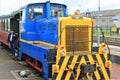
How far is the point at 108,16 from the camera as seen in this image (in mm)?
72562

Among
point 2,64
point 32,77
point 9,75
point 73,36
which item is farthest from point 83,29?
point 2,64

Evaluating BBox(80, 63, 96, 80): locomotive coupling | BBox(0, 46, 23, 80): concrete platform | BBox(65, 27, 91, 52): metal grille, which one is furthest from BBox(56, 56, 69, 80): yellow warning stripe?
BBox(0, 46, 23, 80): concrete platform

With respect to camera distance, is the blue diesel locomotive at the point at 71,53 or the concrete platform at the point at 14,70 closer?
the blue diesel locomotive at the point at 71,53

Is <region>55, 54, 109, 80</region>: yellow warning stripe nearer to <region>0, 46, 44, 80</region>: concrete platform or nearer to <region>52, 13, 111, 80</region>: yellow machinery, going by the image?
<region>52, 13, 111, 80</region>: yellow machinery

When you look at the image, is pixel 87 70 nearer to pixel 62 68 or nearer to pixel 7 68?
pixel 62 68

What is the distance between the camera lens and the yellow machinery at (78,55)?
9328 millimetres

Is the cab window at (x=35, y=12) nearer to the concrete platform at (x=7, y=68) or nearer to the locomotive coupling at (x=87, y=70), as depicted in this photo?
the concrete platform at (x=7, y=68)

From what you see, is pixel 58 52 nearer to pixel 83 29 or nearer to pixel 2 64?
pixel 83 29

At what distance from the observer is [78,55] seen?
31.3 feet

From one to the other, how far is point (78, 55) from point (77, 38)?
73cm

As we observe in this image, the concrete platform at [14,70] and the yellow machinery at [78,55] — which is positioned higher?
the yellow machinery at [78,55]

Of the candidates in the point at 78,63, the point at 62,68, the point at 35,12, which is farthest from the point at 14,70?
the point at 78,63

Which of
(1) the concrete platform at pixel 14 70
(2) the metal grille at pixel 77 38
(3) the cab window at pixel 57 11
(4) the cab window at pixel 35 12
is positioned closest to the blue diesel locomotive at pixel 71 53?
(2) the metal grille at pixel 77 38

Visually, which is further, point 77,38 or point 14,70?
point 14,70
